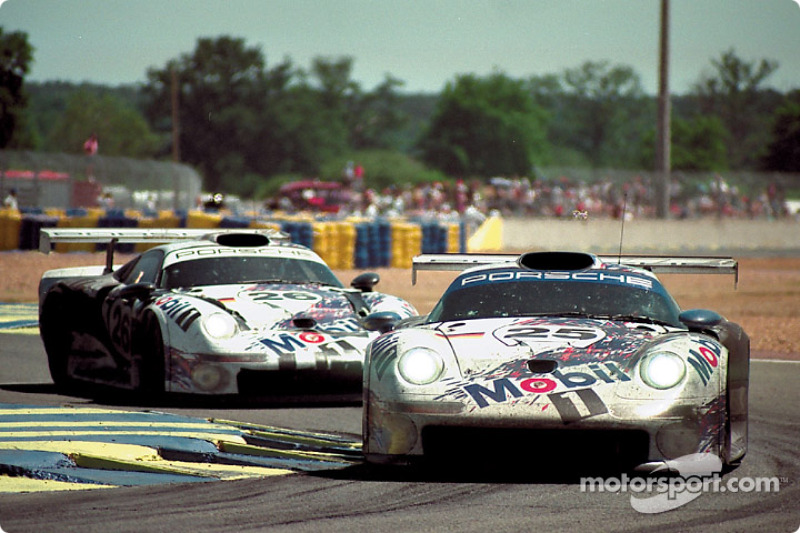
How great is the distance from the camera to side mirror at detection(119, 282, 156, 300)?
921cm

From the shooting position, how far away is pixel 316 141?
4269 inches

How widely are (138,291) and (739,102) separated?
11179 centimetres

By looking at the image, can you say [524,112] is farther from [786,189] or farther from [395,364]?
[395,364]

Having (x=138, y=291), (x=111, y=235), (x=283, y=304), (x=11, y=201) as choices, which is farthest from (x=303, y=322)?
(x=11, y=201)

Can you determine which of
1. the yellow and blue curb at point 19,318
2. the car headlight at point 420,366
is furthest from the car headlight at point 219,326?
the yellow and blue curb at point 19,318

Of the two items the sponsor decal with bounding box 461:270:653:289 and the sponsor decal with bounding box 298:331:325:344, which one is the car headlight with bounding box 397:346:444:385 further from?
the sponsor decal with bounding box 298:331:325:344

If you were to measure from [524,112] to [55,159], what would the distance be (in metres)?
86.9

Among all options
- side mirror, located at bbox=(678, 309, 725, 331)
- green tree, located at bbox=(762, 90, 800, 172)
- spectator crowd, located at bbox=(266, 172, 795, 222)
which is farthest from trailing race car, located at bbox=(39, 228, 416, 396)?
green tree, located at bbox=(762, 90, 800, 172)

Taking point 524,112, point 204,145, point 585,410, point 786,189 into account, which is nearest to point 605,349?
point 585,410

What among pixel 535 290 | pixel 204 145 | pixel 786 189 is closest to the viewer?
pixel 535 290

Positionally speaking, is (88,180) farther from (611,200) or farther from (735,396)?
(735,396)

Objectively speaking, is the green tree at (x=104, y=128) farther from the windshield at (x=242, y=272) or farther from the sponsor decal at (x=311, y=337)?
the sponsor decal at (x=311, y=337)

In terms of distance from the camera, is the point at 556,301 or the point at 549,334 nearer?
the point at 549,334

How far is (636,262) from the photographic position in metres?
7.75
